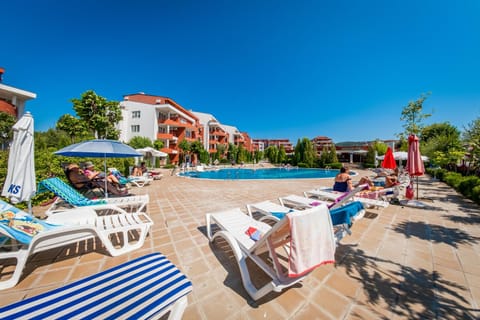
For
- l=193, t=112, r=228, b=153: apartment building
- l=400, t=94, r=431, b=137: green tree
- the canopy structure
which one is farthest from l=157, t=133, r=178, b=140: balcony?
l=400, t=94, r=431, b=137: green tree

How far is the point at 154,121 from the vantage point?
88.9 ft

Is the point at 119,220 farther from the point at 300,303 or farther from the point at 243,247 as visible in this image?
the point at 300,303

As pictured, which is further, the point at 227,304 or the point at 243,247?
the point at 243,247

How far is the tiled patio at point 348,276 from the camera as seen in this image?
1.79 meters

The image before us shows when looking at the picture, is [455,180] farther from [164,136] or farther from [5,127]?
[5,127]

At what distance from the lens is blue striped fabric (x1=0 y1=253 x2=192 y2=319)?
1132 millimetres

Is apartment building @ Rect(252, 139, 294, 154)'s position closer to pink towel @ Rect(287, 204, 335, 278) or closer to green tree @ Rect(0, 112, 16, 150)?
green tree @ Rect(0, 112, 16, 150)

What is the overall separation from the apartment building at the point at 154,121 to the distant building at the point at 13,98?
903 cm

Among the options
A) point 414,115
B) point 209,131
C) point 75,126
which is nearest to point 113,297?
point 414,115

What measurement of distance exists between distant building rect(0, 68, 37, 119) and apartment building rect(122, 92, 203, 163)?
29.6 ft

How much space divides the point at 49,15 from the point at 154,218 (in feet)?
48.1

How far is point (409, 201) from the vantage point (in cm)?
598

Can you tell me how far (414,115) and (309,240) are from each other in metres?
11.4

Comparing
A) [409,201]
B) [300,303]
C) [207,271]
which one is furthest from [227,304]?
[409,201]
